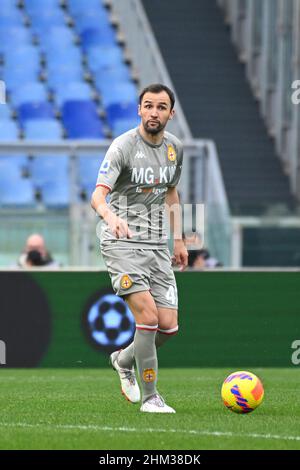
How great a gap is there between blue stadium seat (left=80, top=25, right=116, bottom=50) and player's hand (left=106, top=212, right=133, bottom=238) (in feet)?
61.3

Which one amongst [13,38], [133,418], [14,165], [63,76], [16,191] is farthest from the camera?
[13,38]

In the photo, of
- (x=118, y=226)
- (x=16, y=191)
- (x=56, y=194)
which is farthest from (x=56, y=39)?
(x=118, y=226)

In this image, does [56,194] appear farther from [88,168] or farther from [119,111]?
[119,111]

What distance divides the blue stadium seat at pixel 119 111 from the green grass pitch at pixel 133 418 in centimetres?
1208

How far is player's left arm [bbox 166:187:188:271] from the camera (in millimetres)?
9516

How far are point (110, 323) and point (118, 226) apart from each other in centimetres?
619

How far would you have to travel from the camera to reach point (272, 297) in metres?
14.7

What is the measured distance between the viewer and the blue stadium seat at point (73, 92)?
81.5ft

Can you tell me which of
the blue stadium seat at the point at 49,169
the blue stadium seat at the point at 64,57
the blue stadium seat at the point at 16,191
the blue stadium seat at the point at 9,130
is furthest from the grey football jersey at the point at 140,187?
the blue stadium seat at the point at 64,57

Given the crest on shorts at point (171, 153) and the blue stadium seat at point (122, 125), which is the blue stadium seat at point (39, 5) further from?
the crest on shorts at point (171, 153)

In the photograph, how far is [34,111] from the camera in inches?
938

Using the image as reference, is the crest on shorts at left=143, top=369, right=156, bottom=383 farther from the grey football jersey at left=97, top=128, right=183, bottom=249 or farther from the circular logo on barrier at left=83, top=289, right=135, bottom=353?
the circular logo on barrier at left=83, top=289, right=135, bottom=353
